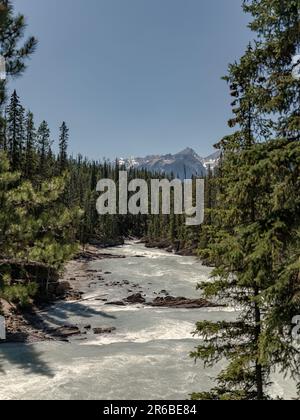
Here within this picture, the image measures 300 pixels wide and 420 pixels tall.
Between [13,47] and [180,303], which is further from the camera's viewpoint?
[180,303]

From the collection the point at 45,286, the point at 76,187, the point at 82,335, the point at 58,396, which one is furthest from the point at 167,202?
the point at 58,396

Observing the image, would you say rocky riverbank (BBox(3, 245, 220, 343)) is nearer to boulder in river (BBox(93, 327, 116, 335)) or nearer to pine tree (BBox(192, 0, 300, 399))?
boulder in river (BBox(93, 327, 116, 335))

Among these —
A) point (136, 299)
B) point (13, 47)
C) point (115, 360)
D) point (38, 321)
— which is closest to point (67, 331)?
point (38, 321)

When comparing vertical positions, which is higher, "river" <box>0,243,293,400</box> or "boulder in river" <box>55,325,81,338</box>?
"river" <box>0,243,293,400</box>

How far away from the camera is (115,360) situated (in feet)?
56.2

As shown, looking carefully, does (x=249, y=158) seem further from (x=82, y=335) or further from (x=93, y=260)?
(x=93, y=260)

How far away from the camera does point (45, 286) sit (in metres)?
32.0

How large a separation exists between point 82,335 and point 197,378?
Answer: 29.0ft

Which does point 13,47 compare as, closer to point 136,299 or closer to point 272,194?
point 272,194

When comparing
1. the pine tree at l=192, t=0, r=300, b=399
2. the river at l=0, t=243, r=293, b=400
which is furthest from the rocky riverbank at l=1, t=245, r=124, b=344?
the pine tree at l=192, t=0, r=300, b=399

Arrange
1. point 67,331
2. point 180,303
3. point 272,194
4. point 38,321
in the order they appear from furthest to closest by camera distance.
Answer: point 180,303 → point 38,321 → point 67,331 → point 272,194

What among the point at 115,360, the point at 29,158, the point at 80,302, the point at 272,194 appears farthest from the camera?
the point at 29,158

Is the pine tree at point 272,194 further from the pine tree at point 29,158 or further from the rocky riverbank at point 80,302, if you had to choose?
the pine tree at point 29,158

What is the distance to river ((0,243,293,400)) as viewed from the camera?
549 inches
